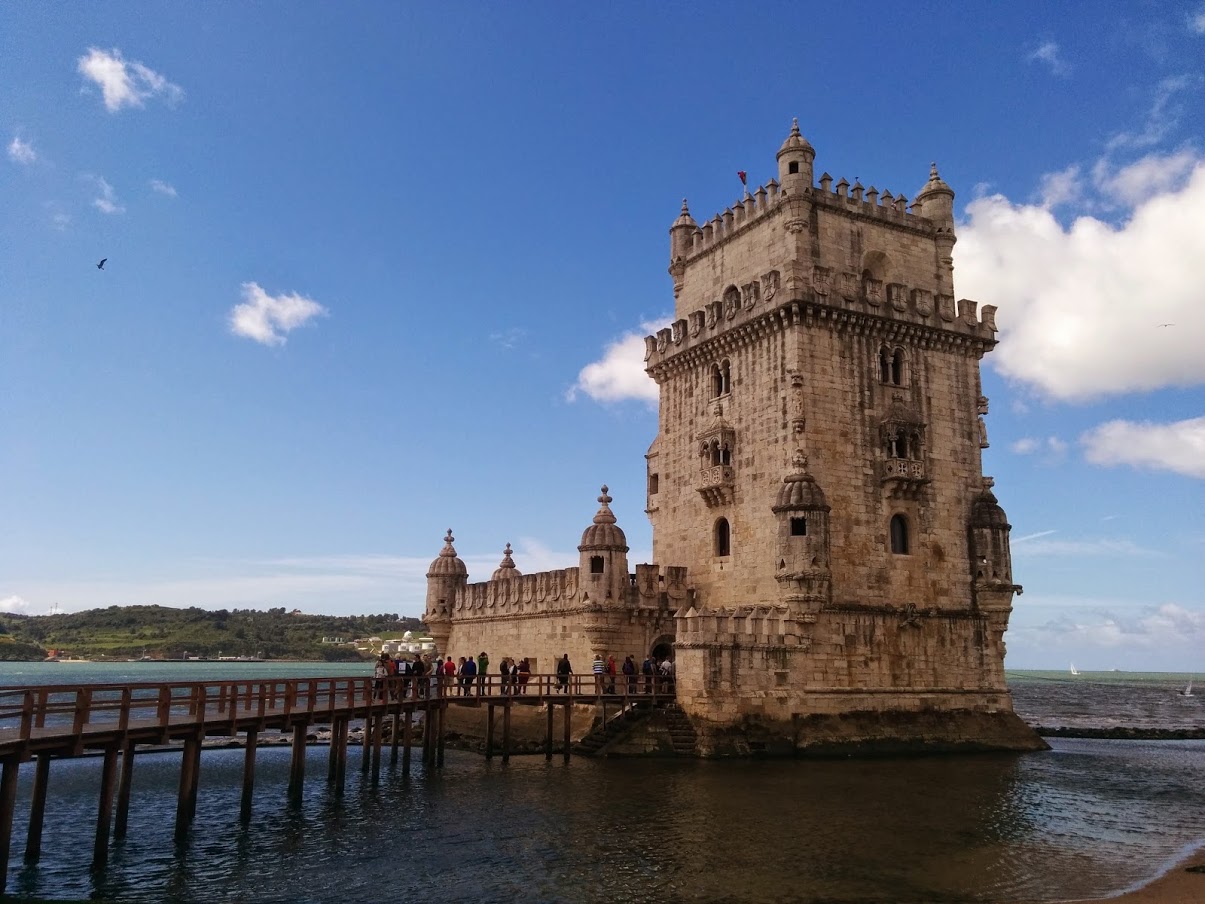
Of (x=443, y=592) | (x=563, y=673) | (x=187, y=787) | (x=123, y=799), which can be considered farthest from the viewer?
(x=443, y=592)

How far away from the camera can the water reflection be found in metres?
15.5

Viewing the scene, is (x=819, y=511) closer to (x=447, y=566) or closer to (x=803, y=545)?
(x=803, y=545)

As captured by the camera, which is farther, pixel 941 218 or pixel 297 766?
pixel 941 218

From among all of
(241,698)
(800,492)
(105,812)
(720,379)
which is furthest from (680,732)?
(105,812)

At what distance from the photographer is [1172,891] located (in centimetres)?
1496

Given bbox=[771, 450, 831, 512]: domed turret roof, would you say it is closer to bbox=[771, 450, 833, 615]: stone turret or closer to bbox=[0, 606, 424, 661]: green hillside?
bbox=[771, 450, 833, 615]: stone turret

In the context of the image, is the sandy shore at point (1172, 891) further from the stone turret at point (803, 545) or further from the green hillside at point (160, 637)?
the green hillside at point (160, 637)

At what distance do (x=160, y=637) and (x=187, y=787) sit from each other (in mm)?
163735

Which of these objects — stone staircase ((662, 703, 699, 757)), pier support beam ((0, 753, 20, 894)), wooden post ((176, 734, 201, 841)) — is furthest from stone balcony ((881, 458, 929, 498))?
pier support beam ((0, 753, 20, 894))

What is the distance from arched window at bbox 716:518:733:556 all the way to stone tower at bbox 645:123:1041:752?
0.23ft

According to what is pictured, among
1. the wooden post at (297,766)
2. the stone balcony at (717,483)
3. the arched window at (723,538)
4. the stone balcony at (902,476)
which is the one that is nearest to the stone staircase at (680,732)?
the arched window at (723,538)

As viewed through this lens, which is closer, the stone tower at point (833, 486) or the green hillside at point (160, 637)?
the stone tower at point (833, 486)

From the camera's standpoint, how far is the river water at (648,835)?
15.5m

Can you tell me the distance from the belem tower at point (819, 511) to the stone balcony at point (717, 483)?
82 mm
